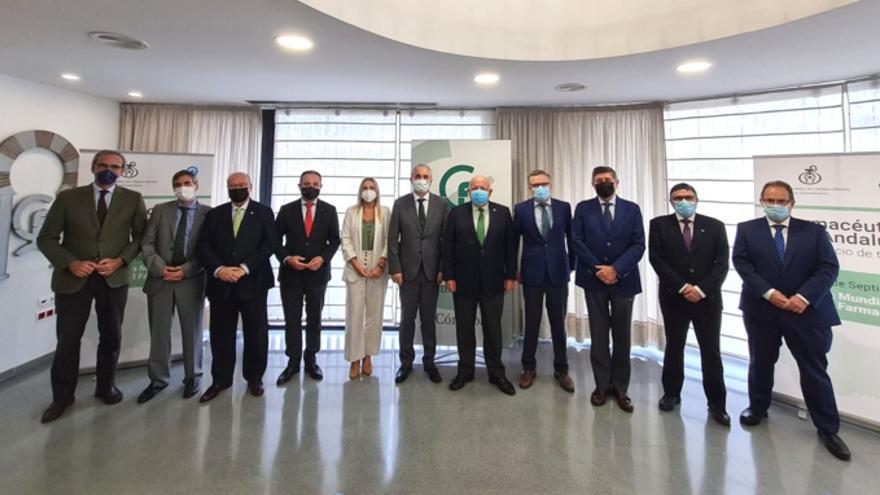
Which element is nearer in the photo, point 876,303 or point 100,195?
point 876,303

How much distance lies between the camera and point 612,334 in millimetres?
2883

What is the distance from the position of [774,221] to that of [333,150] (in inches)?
160

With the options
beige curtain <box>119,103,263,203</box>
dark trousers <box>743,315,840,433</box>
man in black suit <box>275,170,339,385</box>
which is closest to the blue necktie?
dark trousers <box>743,315,840,433</box>

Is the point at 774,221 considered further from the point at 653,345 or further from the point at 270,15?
the point at 270,15

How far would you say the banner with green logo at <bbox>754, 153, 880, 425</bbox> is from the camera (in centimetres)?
255

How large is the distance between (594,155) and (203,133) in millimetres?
4396

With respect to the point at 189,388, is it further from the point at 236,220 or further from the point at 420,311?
the point at 420,311

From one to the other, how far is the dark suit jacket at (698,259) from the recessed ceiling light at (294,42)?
2831 mm

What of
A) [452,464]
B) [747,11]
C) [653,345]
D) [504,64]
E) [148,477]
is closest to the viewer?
[148,477]

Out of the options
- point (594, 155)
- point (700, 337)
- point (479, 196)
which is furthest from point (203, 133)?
point (700, 337)

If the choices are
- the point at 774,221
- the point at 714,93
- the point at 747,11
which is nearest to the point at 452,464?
the point at 774,221

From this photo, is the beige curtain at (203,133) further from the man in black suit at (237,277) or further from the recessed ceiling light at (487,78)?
the recessed ceiling light at (487,78)

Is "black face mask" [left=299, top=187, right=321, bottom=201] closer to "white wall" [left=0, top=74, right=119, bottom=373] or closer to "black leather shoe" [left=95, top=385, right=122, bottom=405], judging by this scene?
"black leather shoe" [left=95, top=385, right=122, bottom=405]

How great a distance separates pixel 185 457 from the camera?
2.17m
